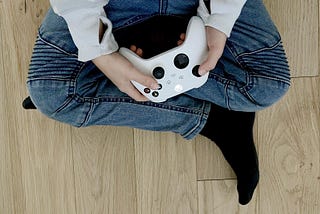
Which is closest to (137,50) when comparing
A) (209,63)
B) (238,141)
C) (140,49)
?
(140,49)

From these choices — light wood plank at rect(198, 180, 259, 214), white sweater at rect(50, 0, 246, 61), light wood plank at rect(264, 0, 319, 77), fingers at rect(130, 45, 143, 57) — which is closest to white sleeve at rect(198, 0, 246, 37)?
white sweater at rect(50, 0, 246, 61)

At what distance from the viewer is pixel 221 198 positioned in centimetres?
96

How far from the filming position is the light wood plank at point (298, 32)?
93 centimetres

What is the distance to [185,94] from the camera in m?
0.85

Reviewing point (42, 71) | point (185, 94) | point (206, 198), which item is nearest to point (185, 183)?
point (206, 198)

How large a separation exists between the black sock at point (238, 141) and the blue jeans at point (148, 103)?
5cm

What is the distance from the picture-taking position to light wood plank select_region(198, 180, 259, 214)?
0.96 metres

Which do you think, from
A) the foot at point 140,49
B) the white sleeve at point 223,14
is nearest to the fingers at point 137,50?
the foot at point 140,49

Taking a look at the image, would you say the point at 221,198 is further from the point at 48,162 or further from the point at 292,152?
the point at 48,162

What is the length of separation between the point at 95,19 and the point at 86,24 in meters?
0.02

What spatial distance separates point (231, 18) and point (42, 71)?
0.29 metres

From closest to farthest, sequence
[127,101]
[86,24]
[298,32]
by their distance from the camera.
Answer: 1. [86,24]
2. [127,101]
3. [298,32]

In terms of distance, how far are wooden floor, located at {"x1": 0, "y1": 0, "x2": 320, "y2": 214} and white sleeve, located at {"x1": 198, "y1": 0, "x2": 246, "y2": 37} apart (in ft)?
0.69

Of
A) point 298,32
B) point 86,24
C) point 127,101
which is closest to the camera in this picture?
point 86,24
